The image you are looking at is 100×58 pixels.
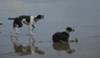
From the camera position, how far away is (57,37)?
1786mm

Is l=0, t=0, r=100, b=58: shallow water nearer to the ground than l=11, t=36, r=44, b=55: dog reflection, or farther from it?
farther from it

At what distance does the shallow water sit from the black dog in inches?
1.2

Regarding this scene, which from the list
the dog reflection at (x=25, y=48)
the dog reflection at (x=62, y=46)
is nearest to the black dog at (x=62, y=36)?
the dog reflection at (x=62, y=46)

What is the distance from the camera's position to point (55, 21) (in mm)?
1776

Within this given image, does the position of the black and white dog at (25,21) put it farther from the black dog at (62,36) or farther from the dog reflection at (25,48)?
the black dog at (62,36)

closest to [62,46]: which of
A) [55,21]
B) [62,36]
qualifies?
[62,36]

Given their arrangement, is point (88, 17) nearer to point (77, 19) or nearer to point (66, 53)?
point (77, 19)

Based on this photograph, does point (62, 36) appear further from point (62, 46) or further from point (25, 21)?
point (25, 21)

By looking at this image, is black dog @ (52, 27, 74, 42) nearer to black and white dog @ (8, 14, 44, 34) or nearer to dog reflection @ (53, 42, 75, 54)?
dog reflection @ (53, 42, 75, 54)

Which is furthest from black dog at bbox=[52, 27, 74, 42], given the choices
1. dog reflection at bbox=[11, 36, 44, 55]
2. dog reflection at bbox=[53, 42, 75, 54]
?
dog reflection at bbox=[11, 36, 44, 55]

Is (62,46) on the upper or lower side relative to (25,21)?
lower

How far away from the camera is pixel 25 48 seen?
1807 mm

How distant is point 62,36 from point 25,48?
0.34 meters

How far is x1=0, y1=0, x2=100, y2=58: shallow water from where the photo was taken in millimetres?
1770
